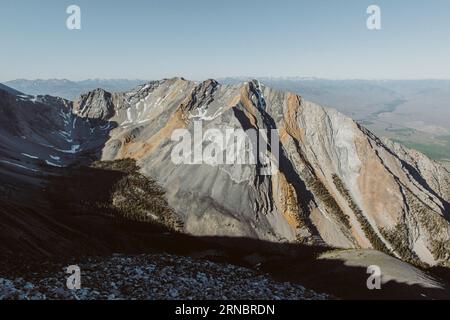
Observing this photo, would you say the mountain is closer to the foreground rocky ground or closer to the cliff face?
the cliff face

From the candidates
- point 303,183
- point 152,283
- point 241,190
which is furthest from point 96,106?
point 152,283

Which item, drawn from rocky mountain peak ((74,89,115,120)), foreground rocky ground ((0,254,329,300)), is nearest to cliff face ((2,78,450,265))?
foreground rocky ground ((0,254,329,300))

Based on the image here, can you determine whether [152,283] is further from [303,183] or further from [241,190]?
[303,183]

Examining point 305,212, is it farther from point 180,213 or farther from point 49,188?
point 49,188

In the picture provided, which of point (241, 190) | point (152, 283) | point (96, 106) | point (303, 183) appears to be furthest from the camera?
point (96, 106)

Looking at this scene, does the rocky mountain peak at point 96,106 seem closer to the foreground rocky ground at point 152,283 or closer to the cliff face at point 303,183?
the cliff face at point 303,183

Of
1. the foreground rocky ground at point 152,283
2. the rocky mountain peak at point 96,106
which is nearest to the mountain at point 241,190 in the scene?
the foreground rocky ground at point 152,283
